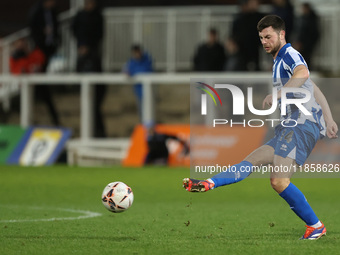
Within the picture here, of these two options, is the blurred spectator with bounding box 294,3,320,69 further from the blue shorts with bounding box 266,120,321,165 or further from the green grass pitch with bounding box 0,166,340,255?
the blue shorts with bounding box 266,120,321,165

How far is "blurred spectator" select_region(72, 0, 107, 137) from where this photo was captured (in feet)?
66.1

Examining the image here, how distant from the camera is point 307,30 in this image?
19.7 m

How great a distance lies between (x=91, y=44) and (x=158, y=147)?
3493 mm

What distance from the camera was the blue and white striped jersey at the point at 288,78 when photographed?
26.4 feet

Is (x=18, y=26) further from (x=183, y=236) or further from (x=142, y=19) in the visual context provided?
(x=183, y=236)

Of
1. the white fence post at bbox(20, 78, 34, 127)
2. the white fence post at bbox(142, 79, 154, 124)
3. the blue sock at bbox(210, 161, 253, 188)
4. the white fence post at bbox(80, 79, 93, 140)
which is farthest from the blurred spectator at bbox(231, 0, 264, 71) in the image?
the blue sock at bbox(210, 161, 253, 188)

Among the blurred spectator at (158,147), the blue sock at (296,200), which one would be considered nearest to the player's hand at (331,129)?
the blue sock at (296,200)

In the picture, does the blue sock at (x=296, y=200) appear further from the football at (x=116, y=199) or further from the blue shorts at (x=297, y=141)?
the football at (x=116, y=199)

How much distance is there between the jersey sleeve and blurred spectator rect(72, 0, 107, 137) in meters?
12.5

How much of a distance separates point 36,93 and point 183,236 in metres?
12.9

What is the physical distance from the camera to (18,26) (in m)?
28.5

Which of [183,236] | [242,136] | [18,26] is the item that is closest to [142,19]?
[242,136]

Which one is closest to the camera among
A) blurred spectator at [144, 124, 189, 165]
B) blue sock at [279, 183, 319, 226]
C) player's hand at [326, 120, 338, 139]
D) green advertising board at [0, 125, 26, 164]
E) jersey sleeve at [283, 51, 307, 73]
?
jersey sleeve at [283, 51, 307, 73]

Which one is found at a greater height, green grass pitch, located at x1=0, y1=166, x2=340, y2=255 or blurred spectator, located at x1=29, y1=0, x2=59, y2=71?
blurred spectator, located at x1=29, y1=0, x2=59, y2=71
